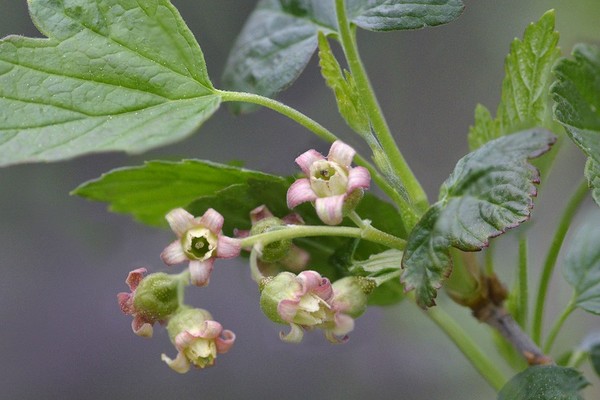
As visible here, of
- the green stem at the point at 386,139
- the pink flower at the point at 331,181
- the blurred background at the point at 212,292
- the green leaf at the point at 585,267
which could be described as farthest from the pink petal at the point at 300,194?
the blurred background at the point at 212,292

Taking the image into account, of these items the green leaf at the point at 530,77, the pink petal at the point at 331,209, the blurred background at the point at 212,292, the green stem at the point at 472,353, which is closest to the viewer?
the pink petal at the point at 331,209

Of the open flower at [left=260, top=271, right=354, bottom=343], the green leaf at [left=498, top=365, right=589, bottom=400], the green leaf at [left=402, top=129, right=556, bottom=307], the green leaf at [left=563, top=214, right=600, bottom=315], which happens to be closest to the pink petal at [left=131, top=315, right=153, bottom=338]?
the open flower at [left=260, top=271, right=354, bottom=343]

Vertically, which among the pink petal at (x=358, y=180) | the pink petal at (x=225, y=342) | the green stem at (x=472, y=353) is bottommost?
the green stem at (x=472, y=353)

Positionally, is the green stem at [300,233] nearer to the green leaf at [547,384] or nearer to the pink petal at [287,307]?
the pink petal at [287,307]

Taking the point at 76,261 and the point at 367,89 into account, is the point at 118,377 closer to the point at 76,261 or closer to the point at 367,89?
the point at 76,261

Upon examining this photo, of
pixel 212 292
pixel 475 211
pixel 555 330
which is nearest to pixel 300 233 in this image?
pixel 475 211

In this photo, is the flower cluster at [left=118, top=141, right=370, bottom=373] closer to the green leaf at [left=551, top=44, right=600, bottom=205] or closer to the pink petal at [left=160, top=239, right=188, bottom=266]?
the pink petal at [left=160, top=239, right=188, bottom=266]

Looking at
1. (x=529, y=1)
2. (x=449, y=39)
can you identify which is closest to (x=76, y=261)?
(x=449, y=39)
